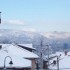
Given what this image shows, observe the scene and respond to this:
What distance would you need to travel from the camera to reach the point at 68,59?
62844mm

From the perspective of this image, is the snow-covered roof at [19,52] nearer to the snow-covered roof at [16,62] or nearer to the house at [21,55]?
the house at [21,55]

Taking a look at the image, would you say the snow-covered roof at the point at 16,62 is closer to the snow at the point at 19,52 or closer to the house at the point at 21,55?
the house at the point at 21,55

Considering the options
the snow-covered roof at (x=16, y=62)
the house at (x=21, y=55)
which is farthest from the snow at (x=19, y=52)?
the snow-covered roof at (x=16, y=62)

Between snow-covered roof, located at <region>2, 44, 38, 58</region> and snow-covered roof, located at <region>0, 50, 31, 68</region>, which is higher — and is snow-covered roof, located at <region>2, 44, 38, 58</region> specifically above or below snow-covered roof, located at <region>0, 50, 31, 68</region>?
above

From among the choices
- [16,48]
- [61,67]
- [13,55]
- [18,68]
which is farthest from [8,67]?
[61,67]

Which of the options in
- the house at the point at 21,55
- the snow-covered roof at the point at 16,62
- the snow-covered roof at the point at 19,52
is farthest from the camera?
the snow-covered roof at the point at 19,52

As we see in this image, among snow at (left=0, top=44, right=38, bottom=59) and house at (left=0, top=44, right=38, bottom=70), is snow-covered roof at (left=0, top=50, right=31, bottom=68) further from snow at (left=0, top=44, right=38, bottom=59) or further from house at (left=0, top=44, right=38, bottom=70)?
snow at (left=0, top=44, right=38, bottom=59)

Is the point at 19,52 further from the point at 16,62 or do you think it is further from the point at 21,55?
the point at 16,62

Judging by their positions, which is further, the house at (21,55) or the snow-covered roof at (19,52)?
the snow-covered roof at (19,52)

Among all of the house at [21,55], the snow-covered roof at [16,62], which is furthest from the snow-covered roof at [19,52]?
the snow-covered roof at [16,62]

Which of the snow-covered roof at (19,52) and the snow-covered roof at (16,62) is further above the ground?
the snow-covered roof at (19,52)

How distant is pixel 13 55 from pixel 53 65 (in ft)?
64.5

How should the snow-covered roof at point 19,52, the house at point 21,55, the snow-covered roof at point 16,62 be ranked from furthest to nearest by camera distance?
the snow-covered roof at point 19,52, the house at point 21,55, the snow-covered roof at point 16,62

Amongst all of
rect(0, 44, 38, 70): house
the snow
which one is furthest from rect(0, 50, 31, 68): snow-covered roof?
the snow
